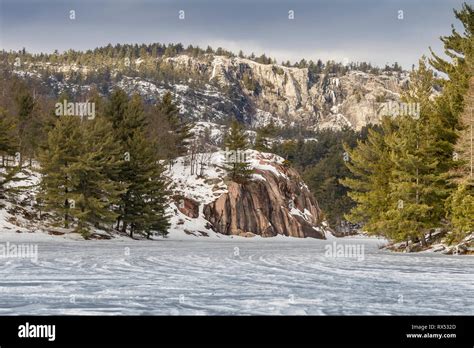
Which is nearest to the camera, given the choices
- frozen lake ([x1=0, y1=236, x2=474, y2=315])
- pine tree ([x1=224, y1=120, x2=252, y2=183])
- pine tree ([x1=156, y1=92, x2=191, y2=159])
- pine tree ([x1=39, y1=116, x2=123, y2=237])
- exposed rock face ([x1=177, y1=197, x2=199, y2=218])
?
frozen lake ([x1=0, y1=236, x2=474, y2=315])

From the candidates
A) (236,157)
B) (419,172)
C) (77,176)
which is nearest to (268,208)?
(236,157)

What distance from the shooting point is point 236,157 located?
9506cm

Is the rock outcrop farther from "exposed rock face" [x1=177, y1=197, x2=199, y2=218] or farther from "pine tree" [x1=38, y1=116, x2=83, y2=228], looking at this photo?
"pine tree" [x1=38, y1=116, x2=83, y2=228]

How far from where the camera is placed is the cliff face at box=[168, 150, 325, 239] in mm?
89062

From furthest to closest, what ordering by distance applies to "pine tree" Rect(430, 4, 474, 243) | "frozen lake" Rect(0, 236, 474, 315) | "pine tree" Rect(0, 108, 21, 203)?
"pine tree" Rect(0, 108, 21, 203)
"pine tree" Rect(430, 4, 474, 243)
"frozen lake" Rect(0, 236, 474, 315)

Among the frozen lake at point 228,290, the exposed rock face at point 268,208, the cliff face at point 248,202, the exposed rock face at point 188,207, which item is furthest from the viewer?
the exposed rock face at point 268,208

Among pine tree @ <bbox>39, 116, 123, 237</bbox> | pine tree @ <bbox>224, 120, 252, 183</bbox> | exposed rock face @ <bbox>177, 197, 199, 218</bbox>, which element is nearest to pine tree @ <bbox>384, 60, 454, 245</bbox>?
pine tree @ <bbox>39, 116, 123, 237</bbox>

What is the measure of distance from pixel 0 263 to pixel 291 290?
1382 centimetres

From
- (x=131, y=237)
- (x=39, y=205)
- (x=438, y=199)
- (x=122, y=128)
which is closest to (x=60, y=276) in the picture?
(x=438, y=199)

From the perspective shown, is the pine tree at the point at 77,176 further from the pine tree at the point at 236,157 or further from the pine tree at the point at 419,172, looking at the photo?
the pine tree at the point at 236,157

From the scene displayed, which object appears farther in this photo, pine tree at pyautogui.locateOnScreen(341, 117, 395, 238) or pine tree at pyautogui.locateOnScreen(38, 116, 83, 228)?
pine tree at pyautogui.locateOnScreen(38, 116, 83, 228)

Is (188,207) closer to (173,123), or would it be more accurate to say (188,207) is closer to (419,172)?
(173,123)

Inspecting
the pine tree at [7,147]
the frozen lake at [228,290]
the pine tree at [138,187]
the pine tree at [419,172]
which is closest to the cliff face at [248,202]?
the pine tree at [138,187]

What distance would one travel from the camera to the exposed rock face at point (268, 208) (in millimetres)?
92188
